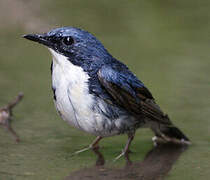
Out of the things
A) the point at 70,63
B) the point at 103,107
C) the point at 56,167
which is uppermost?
the point at 70,63

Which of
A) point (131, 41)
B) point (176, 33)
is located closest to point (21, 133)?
point (131, 41)

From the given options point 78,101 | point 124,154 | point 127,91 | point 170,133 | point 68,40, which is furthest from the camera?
point 170,133

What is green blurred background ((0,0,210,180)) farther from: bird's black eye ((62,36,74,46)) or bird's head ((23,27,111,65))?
bird's black eye ((62,36,74,46))

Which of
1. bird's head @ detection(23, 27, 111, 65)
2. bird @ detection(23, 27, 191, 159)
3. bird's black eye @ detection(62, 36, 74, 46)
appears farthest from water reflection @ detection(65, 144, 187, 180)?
bird's black eye @ detection(62, 36, 74, 46)

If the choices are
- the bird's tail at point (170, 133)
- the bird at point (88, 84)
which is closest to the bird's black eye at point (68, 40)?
the bird at point (88, 84)

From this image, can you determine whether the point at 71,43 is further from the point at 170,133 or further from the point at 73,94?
the point at 170,133

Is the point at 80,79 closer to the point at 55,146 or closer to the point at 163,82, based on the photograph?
the point at 55,146

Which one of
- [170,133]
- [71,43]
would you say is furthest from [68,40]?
[170,133]
